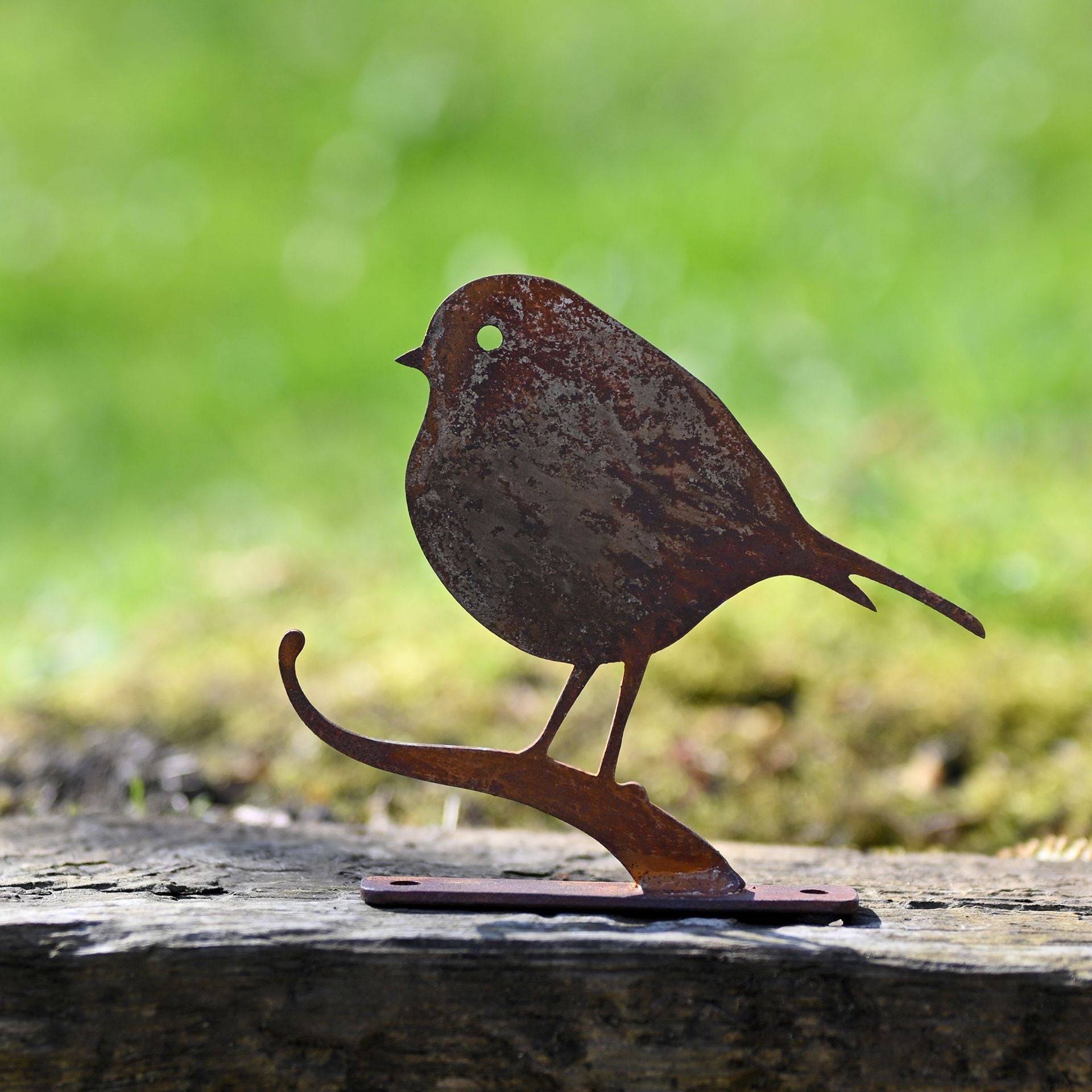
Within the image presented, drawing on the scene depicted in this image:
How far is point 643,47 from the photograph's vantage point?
8047mm

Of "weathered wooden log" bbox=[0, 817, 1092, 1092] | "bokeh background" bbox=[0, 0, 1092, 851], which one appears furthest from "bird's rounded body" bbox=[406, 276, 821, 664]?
"bokeh background" bbox=[0, 0, 1092, 851]

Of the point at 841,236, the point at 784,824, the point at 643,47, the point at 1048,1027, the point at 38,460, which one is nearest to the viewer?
the point at 1048,1027

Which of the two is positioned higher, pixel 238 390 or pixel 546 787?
pixel 238 390

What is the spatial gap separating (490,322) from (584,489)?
28 cm

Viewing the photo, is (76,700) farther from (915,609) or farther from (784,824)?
(915,609)

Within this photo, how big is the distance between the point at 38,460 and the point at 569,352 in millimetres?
5070

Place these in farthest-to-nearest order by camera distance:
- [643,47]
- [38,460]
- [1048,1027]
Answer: [643,47]
[38,460]
[1048,1027]

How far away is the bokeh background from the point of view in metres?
3.28

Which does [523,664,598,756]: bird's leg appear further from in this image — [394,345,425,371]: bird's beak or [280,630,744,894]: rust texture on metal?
[394,345,425,371]: bird's beak

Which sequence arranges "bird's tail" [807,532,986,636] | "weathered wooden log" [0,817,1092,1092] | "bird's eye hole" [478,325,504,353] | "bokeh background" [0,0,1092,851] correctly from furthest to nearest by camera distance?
"bokeh background" [0,0,1092,851], "bird's eye hole" [478,325,504,353], "bird's tail" [807,532,986,636], "weathered wooden log" [0,817,1092,1092]

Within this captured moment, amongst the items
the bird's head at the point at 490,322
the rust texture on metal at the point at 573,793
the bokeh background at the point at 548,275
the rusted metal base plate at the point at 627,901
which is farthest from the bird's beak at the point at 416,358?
the bokeh background at the point at 548,275

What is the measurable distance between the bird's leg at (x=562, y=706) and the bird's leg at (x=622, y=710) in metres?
0.05

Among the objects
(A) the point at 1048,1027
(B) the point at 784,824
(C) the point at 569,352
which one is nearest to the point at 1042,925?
(A) the point at 1048,1027

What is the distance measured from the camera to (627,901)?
175cm
